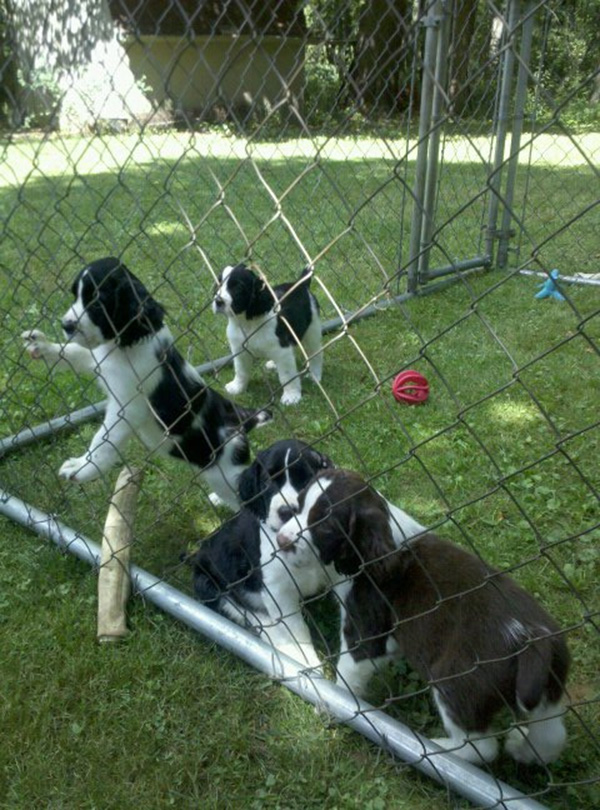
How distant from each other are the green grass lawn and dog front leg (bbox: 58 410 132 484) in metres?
0.17

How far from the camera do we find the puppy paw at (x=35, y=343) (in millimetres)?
3224

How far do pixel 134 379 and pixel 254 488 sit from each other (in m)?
0.83

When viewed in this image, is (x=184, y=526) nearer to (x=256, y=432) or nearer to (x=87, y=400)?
(x=256, y=432)

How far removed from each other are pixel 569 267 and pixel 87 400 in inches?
187

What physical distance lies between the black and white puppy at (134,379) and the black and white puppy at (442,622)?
0.75 m

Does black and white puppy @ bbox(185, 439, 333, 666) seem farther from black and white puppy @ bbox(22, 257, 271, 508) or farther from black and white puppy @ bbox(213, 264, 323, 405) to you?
black and white puppy @ bbox(213, 264, 323, 405)

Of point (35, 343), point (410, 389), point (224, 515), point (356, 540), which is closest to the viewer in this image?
point (356, 540)

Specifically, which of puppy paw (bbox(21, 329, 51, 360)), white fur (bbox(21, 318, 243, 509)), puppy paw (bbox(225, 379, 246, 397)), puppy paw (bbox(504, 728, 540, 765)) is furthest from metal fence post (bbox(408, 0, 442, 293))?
puppy paw (bbox(504, 728, 540, 765))

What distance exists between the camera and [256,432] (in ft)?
13.7

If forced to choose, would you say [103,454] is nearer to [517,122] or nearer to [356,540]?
[356,540]

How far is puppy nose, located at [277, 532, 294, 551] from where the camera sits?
2.28m

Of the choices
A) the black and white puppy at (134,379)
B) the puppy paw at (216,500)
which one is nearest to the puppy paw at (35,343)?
the black and white puppy at (134,379)

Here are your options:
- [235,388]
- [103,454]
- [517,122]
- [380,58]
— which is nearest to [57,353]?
[103,454]

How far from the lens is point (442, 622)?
2041 millimetres
